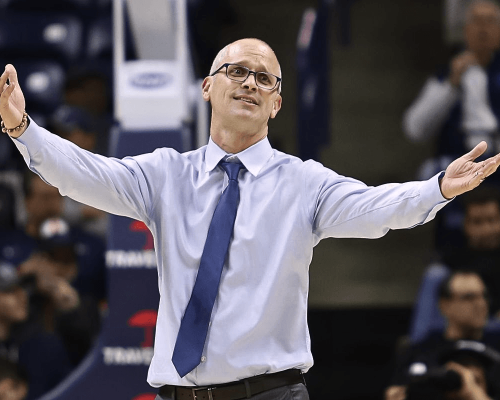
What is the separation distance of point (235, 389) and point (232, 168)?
2.05 feet

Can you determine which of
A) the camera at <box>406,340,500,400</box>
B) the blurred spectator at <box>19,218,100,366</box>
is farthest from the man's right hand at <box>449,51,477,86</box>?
the blurred spectator at <box>19,218,100,366</box>

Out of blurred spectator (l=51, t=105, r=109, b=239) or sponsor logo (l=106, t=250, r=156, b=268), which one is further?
blurred spectator (l=51, t=105, r=109, b=239)

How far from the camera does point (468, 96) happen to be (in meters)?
6.16

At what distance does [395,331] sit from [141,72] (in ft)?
8.48

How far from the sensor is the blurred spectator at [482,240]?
211 inches

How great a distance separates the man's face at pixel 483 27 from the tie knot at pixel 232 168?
3623mm

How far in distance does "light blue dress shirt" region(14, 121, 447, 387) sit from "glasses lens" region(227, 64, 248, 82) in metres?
0.20

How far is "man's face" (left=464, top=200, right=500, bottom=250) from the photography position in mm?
5453

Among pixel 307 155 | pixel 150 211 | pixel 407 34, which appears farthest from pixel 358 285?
pixel 150 211

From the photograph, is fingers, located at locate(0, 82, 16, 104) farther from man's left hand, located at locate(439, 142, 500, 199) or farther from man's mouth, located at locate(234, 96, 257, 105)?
man's left hand, located at locate(439, 142, 500, 199)

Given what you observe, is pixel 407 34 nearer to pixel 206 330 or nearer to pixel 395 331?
pixel 395 331

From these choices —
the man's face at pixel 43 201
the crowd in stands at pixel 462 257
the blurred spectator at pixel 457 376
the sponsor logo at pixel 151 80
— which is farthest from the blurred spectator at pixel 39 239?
the blurred spectator at pixel 457 376

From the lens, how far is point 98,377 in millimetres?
4449

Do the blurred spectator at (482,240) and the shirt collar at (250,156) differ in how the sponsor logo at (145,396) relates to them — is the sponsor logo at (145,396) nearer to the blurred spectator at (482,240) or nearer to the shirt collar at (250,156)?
the shirt collar at (250,156)
